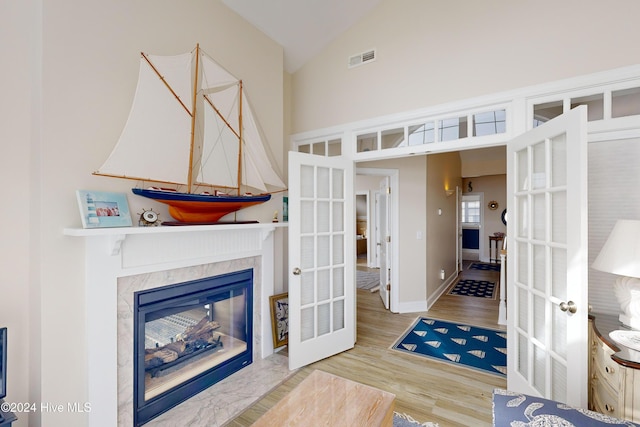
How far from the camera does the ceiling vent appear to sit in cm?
319

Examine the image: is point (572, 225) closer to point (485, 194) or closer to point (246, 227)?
Result: point (246, 227)

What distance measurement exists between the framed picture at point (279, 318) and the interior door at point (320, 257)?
1.18 feet

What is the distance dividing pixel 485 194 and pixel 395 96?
7699 mm

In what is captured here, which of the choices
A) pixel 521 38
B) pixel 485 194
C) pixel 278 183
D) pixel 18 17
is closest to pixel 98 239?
pixel 18 17

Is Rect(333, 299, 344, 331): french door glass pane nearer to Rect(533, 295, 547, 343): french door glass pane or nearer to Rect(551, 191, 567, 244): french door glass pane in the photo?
Rect(533, 295, 547, 343): french door glass pane

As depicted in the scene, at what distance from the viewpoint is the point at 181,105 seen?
2.33 m

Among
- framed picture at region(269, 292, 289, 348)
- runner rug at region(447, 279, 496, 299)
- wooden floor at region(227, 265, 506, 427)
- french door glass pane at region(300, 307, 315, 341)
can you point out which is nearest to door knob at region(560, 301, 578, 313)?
wooden floor at region(227, 265, 506, 427)

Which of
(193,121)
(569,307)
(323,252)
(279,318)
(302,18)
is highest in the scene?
(302,18)

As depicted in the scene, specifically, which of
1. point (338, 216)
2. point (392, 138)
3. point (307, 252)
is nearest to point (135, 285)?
point (307, 252)

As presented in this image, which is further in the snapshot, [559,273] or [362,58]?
[362,58]

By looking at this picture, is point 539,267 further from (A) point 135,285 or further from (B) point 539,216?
(A) point 135,285

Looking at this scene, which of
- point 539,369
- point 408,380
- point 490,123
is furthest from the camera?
point 408,380

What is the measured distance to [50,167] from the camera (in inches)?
67.1

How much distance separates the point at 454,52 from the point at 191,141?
244 cm
